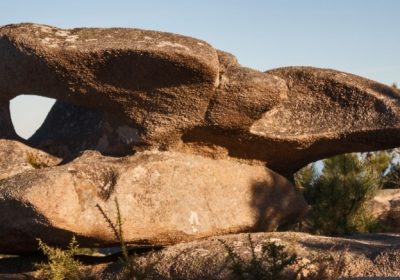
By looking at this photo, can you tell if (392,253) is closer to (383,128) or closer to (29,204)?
(383,128)

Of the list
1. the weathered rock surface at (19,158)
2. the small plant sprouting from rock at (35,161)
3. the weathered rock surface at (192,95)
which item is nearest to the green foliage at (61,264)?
the weathered rock surface at (19,158)

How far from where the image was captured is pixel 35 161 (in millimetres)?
9023

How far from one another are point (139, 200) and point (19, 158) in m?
1.65

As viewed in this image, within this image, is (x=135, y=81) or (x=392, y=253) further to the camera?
(x=135, y=81)

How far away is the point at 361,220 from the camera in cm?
1235

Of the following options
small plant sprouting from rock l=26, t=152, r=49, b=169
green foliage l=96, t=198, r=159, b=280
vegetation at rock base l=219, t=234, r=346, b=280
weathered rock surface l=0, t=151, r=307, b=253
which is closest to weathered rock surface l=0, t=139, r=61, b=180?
small plant sprouting from rock l=26, t=152, r=49, b=169

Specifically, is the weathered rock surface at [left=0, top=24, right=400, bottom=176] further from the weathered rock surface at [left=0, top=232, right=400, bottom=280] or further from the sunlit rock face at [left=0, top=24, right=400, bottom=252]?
the weathered rock surface at [left=0, top=232, right=400, bottom=280]

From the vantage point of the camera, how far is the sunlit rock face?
26.0 ft

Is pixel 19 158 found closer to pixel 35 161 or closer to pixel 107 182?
pixel 35 161

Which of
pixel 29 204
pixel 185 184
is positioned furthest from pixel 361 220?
pixel 29 204

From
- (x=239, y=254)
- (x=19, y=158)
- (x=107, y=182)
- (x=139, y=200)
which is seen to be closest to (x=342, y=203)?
(x=239, y=254)

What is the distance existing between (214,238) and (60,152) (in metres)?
2.42

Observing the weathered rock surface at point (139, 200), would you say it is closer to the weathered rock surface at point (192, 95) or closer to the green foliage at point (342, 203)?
the weathered rock surface at point (192, 95)

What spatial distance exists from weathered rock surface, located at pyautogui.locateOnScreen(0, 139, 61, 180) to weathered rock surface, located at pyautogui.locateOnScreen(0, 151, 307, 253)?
711mm
